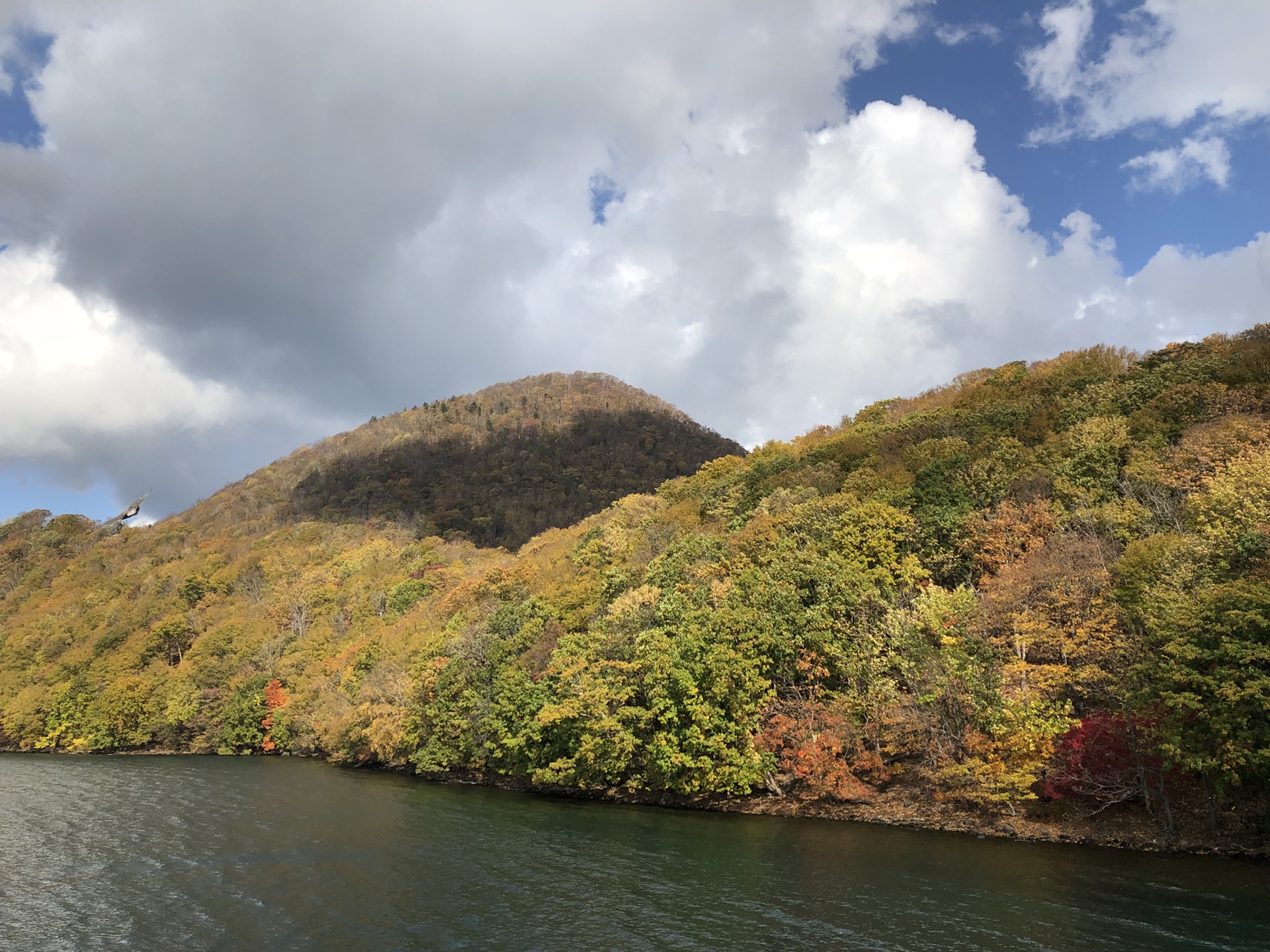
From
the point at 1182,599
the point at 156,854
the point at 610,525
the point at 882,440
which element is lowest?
the point at 156,854

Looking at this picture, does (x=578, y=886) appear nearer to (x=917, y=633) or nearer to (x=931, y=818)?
(x=931, y=818)

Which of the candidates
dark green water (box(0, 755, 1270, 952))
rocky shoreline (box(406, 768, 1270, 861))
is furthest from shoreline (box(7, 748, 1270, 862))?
dark green water (box(0, 755, 1270, 952))

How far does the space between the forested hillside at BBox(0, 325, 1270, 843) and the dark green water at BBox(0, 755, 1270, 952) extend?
14.4 feet

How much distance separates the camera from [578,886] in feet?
102

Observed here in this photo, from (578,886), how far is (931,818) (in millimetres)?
22965

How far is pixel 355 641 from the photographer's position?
334 ft

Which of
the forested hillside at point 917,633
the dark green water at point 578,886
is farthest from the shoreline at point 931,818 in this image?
the dark green water at point 578,886

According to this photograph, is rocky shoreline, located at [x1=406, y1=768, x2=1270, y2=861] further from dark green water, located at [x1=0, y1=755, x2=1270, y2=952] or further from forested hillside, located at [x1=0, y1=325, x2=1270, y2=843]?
A: dark green water, located at [x1=0, y1=755, x2=1270, y2=952]

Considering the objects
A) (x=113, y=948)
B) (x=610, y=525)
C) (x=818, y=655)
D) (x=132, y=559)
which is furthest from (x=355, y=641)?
(x=132, y=559)

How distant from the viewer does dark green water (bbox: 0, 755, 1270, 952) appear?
80.4 ft

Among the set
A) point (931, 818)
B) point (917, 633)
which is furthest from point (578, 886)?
point (917, 633)

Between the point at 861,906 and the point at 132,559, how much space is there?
656ft

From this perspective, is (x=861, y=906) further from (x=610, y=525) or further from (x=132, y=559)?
(x=132, y=559)

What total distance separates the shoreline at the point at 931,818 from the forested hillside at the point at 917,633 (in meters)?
0.61
